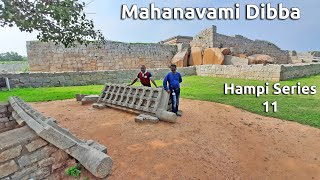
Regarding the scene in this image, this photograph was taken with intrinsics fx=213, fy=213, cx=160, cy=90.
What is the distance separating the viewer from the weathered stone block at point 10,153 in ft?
9.00

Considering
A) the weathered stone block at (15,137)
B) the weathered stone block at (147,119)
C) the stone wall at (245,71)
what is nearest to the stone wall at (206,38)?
the stone wall at (245,71)

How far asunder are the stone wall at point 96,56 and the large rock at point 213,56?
5.84 metres

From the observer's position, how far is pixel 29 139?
9.98ft

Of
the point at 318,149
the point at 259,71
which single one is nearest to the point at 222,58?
the point at 259,71

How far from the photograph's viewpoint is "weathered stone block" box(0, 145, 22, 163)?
9.00 feet

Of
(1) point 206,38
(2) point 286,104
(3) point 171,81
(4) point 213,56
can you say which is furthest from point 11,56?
(2) point 286,104

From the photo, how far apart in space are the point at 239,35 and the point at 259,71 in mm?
12595

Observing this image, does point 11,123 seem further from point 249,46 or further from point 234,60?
point 249,46

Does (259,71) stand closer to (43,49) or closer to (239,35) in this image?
(239,35)

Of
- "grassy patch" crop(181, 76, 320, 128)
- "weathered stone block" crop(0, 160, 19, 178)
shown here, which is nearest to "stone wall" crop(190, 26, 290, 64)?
"grassy patch" crop(181, 76, 320, 128)

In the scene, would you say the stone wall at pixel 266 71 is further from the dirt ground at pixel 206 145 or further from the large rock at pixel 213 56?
the dirt ground at pixel 206 145

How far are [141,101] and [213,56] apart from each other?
1525cm

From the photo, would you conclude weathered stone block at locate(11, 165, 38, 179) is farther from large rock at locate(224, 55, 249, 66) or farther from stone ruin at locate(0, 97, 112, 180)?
large rock at locate(224, 55, 249, 66)

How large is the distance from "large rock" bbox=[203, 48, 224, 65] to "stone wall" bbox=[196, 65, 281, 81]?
191 cm
